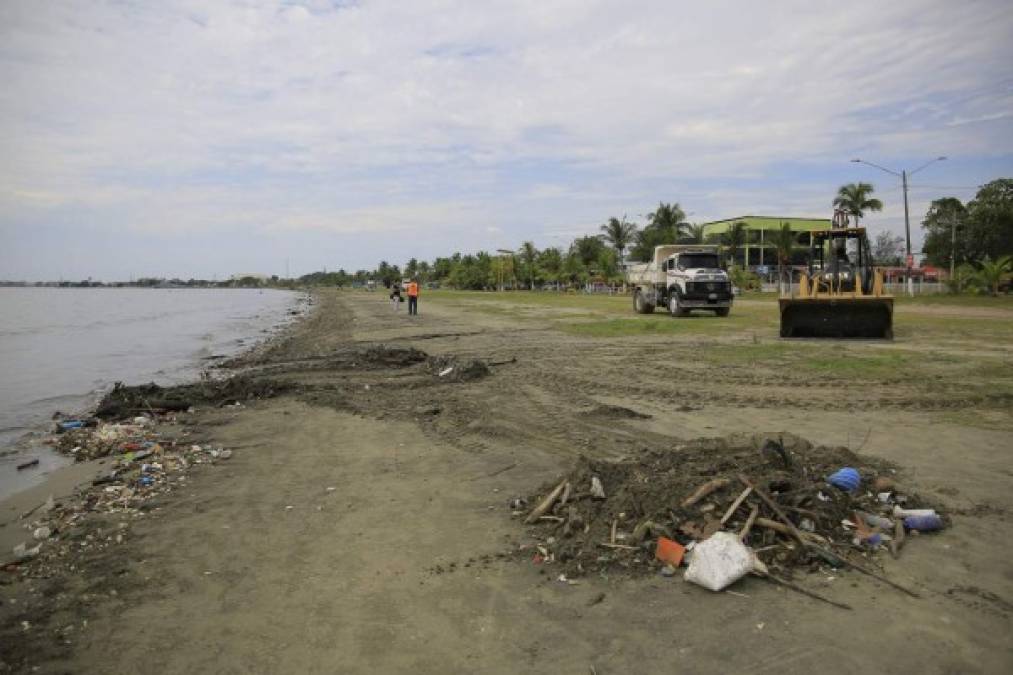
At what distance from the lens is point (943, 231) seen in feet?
204

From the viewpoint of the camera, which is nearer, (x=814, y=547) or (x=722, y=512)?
(x=814, y=547)

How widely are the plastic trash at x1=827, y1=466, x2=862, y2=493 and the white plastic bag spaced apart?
143 centimetres

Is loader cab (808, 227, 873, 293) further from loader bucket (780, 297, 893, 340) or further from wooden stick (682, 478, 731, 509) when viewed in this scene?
wooden stick (682, 478, 731, 509)

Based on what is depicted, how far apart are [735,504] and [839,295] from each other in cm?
1402

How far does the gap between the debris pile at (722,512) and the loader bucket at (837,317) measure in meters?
12.1

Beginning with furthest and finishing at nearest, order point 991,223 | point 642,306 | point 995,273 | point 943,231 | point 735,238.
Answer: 1. point 735,238
2. point 943,231
3. point 991,223
4. point 995,273
5. point 642,306

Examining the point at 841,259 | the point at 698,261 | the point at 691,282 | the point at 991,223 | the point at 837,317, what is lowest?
the point at 837,317

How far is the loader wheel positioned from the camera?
2941 centimetres

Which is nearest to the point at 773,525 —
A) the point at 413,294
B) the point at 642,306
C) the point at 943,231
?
the point at 642,306

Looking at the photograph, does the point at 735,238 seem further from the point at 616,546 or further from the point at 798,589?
the point at 798,589

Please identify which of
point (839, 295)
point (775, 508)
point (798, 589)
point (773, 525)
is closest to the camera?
point (798, 589)

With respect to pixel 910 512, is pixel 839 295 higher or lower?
higher

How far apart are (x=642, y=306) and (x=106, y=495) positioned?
25.6m

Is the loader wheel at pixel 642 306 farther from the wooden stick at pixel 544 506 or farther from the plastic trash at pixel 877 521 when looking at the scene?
the plastic trash at pixel 877 521
